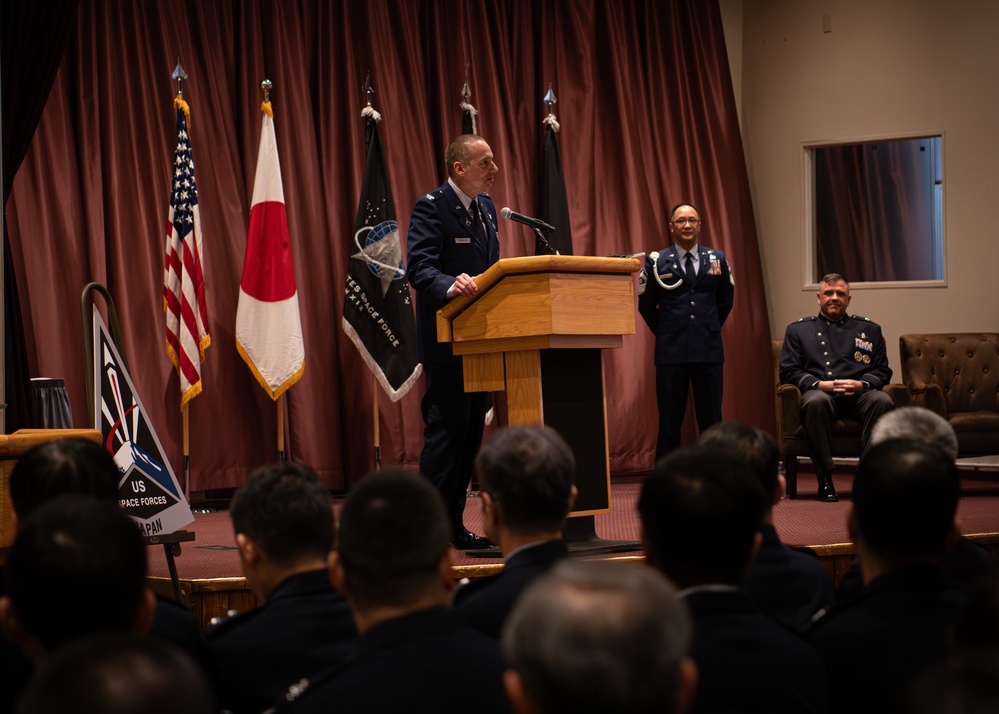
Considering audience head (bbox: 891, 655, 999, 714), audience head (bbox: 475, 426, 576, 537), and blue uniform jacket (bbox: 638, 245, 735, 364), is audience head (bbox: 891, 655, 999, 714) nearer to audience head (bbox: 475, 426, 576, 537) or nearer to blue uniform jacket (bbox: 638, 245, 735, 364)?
audience head (bbox: 475, 426, 576, 537)

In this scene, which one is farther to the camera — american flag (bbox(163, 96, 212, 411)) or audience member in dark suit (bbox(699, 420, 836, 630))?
american flag (bbox(163, 96, 212, 411))

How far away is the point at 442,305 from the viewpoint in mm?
3863

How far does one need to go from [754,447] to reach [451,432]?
1781 mm

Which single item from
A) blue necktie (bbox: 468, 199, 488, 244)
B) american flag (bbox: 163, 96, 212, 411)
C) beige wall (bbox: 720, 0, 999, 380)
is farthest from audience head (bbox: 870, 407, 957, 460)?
beige wall (bbox: 720, 0, 999, 380)

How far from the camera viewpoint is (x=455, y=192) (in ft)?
13.1

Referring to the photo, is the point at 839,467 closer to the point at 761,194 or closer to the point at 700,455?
the point at 761,194

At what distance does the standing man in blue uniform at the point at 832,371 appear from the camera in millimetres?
5676

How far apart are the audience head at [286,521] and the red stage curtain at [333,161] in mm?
3273

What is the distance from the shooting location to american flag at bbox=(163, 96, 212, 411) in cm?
555

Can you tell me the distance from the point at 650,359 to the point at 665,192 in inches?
41.8

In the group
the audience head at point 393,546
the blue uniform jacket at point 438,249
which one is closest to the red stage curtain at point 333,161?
the blue uniform jacket at point 438,249

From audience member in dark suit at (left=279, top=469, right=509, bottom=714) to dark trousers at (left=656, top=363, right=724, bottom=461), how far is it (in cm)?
421

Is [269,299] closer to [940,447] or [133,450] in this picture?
[133,450]

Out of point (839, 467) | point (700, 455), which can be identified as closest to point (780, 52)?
point (839, 467)
